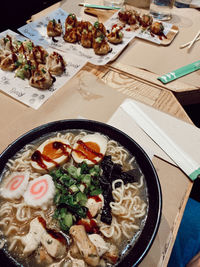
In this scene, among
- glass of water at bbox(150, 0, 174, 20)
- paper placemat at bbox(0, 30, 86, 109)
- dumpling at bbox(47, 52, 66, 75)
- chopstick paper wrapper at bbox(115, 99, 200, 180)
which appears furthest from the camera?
glass of water at bbox(150, 0, 174, 20)

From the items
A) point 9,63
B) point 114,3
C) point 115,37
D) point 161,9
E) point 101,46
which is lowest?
point 9,63

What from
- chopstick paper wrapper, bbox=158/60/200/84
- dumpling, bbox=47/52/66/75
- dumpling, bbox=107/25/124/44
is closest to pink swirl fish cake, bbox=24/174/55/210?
dumpling, bbox=47/52/66/75

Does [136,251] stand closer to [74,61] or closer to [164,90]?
[164,90]

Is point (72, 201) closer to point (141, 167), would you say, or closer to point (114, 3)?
point (141, 167)

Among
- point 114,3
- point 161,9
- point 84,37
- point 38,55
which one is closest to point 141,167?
point 38,55

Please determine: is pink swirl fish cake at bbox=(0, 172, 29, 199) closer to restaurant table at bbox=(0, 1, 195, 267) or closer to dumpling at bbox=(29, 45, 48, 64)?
restaurant table at bbox=(0, 1, 195, 267)
